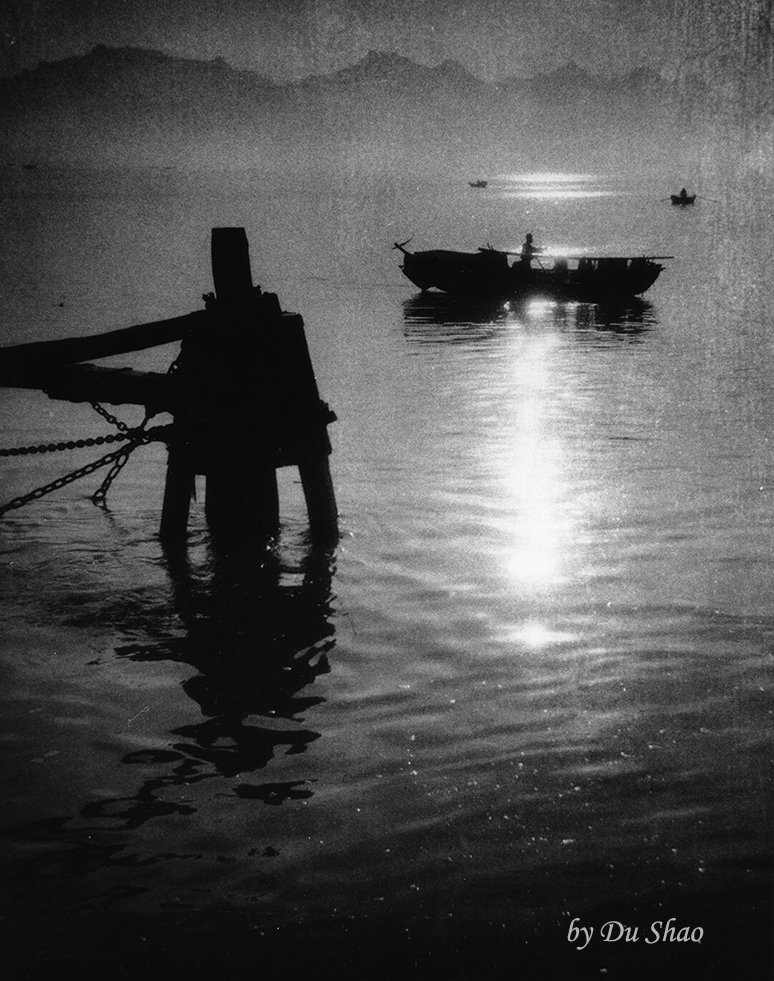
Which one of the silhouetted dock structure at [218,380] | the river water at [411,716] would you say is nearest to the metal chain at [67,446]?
the silhouetted dock structure at [218,380]

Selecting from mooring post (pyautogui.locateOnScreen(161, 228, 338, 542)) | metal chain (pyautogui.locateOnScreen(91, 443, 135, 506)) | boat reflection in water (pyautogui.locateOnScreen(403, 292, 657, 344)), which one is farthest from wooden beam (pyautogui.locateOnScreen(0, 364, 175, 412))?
boat reflection in water (pyautogui.locateOnScreen(403, 292, 657, 344))

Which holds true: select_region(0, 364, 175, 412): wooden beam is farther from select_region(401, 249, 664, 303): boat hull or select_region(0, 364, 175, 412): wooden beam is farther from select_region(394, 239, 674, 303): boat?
select_region(401, 249, 664, 303): boat hull

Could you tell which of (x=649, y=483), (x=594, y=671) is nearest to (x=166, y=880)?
(x=594, y=671)

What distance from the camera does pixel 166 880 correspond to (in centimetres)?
543

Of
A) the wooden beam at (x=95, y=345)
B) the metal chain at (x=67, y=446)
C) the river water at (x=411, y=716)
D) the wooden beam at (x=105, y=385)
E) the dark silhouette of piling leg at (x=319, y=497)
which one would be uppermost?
the wooden beam at (x=95, y=345)

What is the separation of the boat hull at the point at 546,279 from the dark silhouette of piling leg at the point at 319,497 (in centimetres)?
3365

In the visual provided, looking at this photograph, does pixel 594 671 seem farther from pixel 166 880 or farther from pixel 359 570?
pixel 166 880

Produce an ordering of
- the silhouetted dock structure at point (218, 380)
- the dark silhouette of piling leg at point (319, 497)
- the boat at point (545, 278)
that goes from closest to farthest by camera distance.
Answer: the silhouetted dock structure at point (218, 380) < the dark silhouette of piling leg at point (319, 497) < the boat at point (545, 278)

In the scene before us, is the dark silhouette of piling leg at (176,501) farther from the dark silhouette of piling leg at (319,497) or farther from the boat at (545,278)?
the boat at (545,278)

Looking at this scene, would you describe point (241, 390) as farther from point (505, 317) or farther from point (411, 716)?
point (505, 317)

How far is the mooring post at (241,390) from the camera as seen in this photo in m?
8.84

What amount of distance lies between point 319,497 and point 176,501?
53.6 inches

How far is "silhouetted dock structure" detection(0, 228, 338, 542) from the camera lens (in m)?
8.76

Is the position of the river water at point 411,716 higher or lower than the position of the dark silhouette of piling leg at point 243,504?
lower
